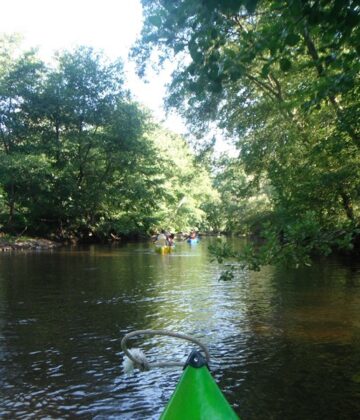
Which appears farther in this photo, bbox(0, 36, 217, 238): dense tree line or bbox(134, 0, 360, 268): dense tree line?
bbox(0, 36, 217, 238): dense tree line

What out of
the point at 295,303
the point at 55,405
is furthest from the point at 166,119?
the point at 55,405

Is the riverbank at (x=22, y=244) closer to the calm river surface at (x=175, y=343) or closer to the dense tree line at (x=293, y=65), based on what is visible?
the calm river surface at (x=175, y=343)

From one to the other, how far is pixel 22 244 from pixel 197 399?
101ft

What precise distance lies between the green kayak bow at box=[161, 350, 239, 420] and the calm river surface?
2.14 meters

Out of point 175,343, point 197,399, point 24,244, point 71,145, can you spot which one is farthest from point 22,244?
point 197,399

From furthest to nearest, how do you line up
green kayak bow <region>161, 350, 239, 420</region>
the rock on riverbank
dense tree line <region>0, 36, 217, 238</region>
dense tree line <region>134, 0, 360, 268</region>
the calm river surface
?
1. dense tree line <region>0, 36, 217, 238</region>
2. the rock on riverbank
3. the calm river surface
4. dense tree line <region>134, 0, 360, 268</region>
5. green kayak bow <region>161, 350, 239, 420</region>

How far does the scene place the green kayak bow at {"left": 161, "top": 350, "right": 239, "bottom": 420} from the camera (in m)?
2.83

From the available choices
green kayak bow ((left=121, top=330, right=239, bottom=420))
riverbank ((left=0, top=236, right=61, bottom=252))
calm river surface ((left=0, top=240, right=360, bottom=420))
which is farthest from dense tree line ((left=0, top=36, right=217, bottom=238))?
green kayak bow ((left=121, top=330, right=239, bottom=420))

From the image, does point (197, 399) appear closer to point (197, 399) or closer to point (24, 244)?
point (197, 399)

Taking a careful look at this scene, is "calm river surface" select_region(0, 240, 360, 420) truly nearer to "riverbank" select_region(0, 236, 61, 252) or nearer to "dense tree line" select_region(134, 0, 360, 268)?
"dense tree line" select_region(134, 0, 360, 268)

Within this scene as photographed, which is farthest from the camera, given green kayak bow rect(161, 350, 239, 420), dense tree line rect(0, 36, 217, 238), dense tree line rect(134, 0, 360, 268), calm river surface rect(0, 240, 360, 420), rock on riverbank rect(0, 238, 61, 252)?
dense tree line rect(0, 36, 217, 238)

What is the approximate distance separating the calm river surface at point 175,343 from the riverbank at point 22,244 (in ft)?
55.1

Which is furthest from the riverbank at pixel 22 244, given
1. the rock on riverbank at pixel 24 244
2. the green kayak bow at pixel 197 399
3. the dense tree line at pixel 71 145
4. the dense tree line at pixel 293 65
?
the green kayak bow at pixel 197 399

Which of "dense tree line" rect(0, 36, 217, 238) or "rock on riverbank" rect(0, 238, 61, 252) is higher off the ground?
"dense tree line" rect(0, 36, 217, 238)
